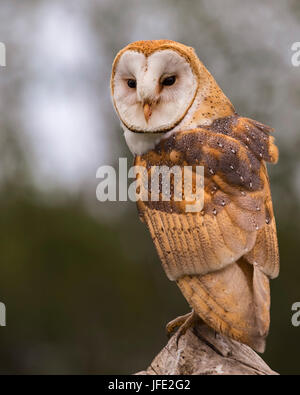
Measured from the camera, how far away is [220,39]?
10.1 ft

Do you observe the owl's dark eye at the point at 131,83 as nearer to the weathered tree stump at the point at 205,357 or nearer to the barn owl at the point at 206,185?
the barn owl at the point at 206,185

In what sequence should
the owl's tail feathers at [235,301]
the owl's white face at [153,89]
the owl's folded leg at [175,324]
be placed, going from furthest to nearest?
the owl's folded leg at [175,324]
the owl's white face at [153,89]
the owl's tail feathers at [235,301]

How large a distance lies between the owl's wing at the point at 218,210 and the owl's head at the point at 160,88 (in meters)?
0.06

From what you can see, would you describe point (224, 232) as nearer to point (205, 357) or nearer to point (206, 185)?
point (206, 185)

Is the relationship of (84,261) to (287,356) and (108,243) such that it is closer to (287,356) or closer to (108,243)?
(108,243)

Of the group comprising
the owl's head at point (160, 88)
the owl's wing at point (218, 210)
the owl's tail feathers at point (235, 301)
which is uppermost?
the owl's head at point (160, 88)

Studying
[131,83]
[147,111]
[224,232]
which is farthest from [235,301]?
[131,83]

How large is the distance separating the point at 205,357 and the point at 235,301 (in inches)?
8.9

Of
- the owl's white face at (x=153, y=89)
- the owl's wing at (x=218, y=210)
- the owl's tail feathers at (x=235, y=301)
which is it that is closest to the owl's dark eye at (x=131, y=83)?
the owl's white face at (x=153, y=89)

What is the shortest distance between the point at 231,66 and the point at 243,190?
1.73 meters

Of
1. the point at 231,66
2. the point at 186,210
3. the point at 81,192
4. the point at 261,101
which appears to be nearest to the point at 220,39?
the point at 231,66

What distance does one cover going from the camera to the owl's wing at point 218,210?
1419 mm

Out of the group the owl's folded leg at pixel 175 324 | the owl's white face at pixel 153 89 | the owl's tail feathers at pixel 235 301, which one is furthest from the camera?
the owl's folded leg at pixel 175 324

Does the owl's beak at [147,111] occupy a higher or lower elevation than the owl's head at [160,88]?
lower
